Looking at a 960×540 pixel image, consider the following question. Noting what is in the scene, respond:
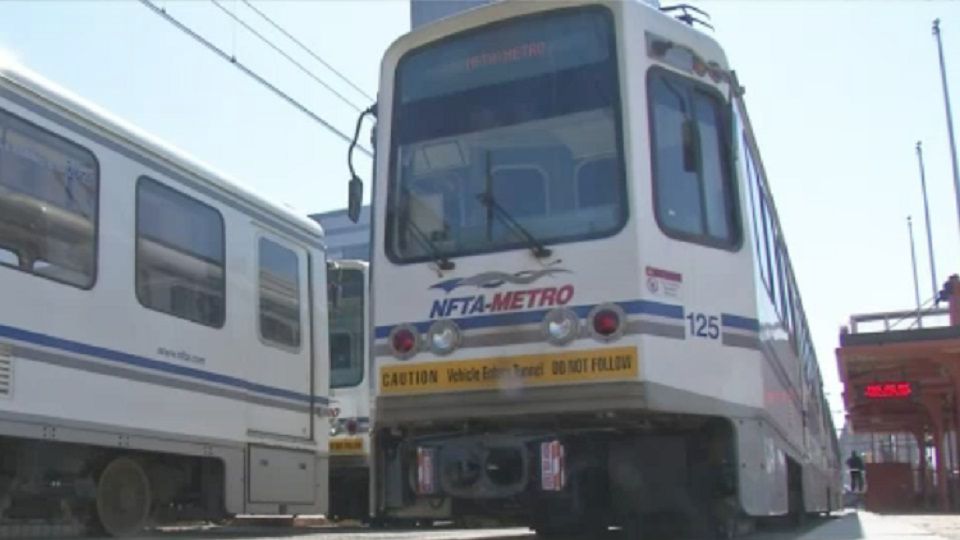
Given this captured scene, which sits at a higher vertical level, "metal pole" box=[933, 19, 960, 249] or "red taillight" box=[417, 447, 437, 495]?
"metal pole" box=[933, 19, 960, 249]

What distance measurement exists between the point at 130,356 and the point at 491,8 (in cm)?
399

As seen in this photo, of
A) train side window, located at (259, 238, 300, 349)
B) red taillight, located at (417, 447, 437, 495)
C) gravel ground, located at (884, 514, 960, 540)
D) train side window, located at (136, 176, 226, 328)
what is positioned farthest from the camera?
train side window, located at (259, 238, 300, 349)

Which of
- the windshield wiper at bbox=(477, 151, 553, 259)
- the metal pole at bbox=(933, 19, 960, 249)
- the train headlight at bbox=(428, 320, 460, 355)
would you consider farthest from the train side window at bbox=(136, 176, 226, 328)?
the metal pole at bbox=(933, 19, 960, 249)

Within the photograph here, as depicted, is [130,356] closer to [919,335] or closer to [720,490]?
[720,490]

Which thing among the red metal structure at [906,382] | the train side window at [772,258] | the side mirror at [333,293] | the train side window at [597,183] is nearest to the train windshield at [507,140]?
the train side window at [597,183]

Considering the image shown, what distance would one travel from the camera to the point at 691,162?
6.67m

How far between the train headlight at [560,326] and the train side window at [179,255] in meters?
3.89

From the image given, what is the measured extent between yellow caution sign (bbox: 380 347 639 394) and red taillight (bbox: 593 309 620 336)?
11 centimetres

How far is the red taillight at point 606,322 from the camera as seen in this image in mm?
6273

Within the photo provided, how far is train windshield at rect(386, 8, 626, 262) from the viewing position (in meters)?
6.64

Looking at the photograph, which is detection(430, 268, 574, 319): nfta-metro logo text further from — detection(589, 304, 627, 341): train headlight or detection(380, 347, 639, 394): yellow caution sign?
detection(380, 347, 639, 394): yellow caution sign

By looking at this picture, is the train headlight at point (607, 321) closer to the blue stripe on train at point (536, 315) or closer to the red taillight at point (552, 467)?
the blue stripe on train at point (536, 315)

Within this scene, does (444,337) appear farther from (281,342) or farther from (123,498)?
(281,342)

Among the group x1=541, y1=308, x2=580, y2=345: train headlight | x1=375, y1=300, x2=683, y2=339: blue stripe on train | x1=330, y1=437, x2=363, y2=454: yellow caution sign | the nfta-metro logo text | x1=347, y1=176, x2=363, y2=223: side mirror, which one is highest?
x1=347, y1=176, x2=363, y2=223: side mirror
